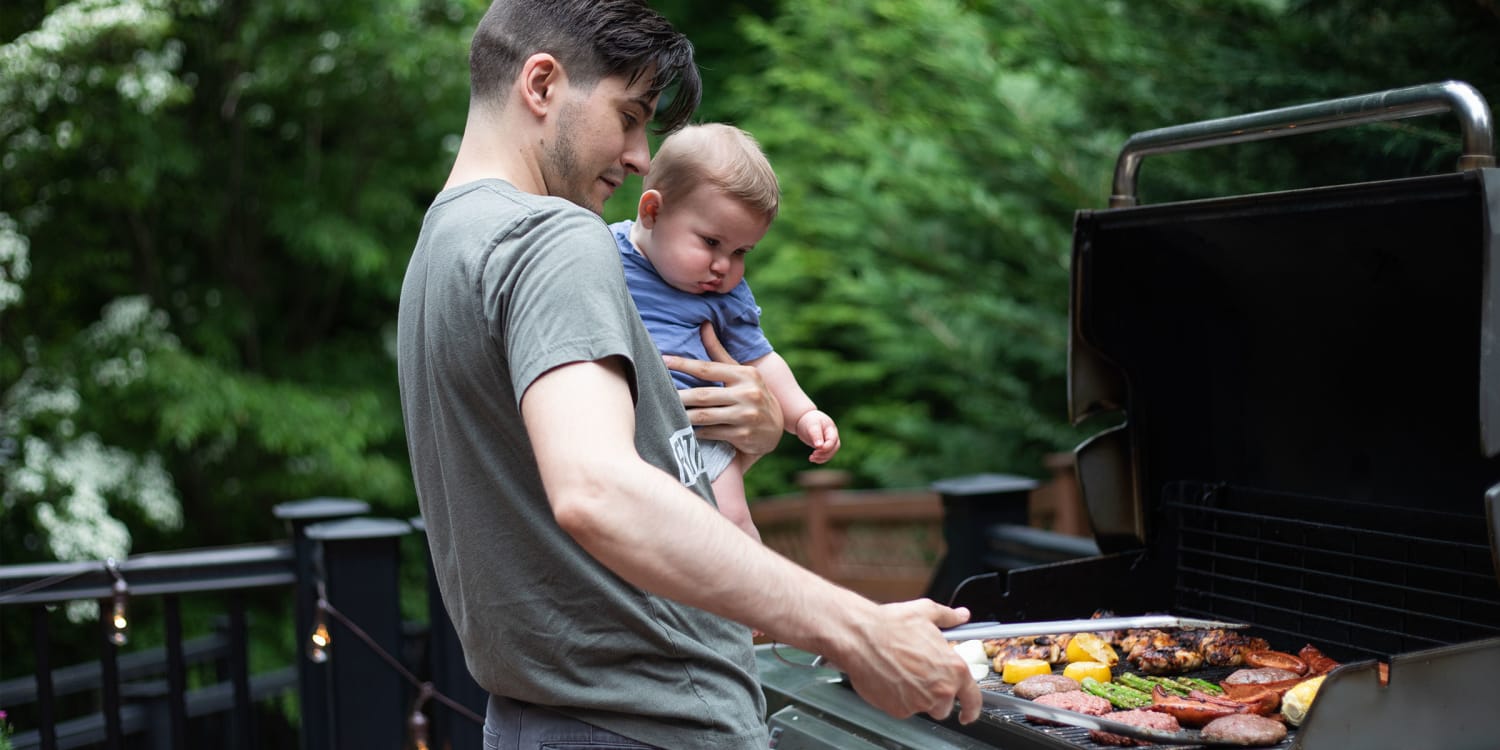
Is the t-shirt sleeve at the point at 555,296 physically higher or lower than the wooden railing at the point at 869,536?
higher

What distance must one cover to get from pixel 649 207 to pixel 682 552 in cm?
123

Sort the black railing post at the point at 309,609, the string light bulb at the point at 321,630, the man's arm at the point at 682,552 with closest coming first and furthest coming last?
the man's arm at the point at 682,552 < the string light bulb at the point at 321,630 < the black railing post at the point at 309,609

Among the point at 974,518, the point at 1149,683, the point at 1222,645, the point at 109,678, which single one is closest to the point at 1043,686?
the point at 1149,683

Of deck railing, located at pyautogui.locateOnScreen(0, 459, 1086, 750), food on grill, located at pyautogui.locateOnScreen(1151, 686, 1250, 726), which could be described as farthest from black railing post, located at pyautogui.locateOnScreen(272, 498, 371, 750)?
food on grill, located at pyautogui.locateOnScreen(1151, 686, 1250, 726)

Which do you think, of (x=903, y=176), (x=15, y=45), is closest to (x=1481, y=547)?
(x=903, y=176)

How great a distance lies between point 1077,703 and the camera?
2.09 meters

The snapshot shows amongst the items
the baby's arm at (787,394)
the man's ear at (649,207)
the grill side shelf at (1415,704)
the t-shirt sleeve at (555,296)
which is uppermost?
the man's ear at (649,207)

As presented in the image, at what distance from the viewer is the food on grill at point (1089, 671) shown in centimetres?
230

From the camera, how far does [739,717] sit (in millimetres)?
1617

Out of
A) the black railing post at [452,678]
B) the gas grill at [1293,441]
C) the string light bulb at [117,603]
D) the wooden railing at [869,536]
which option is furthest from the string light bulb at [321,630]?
the wooden railing at [869,536]

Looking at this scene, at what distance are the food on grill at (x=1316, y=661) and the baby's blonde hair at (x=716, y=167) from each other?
1291mm

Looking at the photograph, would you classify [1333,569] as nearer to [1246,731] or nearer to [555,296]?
[1246,731]

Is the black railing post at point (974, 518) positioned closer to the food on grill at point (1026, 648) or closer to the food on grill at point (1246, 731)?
the food on grill at point (1026, 648)

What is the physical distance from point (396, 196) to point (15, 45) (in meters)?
2.07
